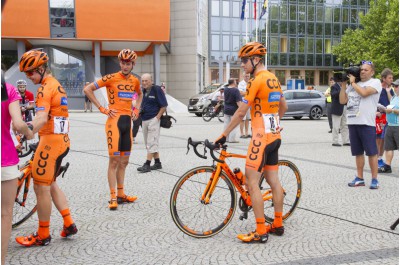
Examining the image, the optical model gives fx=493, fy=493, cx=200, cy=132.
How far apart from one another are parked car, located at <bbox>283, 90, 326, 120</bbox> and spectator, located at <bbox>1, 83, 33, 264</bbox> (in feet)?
72.6

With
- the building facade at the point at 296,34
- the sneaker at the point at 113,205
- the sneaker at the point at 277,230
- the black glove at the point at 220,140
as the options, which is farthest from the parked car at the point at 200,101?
the building facade at the point at 296,34

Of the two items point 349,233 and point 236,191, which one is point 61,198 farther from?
point 349,233

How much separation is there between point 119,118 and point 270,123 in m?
2.28

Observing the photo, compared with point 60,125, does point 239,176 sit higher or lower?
lower

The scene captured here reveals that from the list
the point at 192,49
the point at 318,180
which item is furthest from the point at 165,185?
the point at 192,49

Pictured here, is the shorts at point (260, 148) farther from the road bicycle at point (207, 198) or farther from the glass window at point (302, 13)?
the glass window at point (302, 13)

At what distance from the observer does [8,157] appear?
3.26m

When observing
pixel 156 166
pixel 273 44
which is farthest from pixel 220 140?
pixel 273 44

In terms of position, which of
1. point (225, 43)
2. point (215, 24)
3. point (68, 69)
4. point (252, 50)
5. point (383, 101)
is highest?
point (215, 24)

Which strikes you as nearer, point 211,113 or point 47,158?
point 47,158

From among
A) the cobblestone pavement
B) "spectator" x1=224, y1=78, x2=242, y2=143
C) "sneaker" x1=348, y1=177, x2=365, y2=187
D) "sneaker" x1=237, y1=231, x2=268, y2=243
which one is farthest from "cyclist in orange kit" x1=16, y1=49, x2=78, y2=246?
"spectator" x1=224, y1=78, x2=242, y2=143

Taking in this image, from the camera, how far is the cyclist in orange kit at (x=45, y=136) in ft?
14.5

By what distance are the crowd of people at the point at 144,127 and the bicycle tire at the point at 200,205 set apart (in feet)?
0.98

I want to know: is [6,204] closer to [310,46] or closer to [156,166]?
[156,166]
